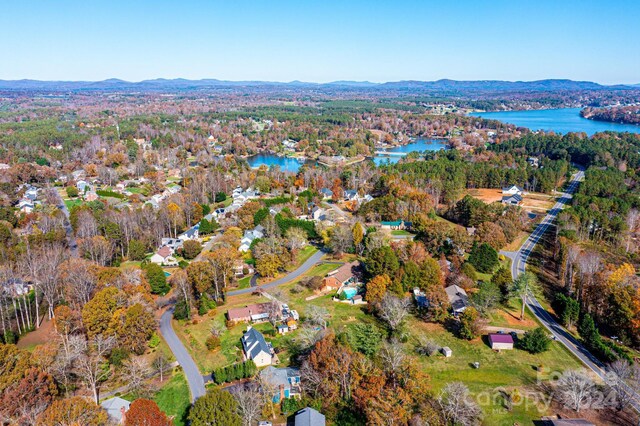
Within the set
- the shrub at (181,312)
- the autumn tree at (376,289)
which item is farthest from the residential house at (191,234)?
the autumn tree at (376,289)

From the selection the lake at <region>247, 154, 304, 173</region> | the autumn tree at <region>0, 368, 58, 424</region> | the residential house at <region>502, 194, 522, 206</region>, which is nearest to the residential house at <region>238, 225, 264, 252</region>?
the autumn tree at <region>0, 368, 58, 424</region>

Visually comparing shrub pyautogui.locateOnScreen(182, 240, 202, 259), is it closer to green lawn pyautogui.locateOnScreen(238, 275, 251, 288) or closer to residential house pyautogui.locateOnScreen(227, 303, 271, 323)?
green lawn pyautogui.locateOnScreen(238, 275, 251, 288)

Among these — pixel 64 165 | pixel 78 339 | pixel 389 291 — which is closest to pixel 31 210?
pixel 64 165

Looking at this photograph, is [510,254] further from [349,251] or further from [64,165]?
[64,165]

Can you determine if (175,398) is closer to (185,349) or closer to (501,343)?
(185,349)

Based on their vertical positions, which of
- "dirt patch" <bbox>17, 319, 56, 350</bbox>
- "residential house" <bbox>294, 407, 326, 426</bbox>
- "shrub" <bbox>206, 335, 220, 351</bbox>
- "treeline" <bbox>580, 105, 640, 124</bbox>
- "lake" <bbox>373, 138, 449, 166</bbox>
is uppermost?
"treeline" <bbox>580, 105, 640, 124</bbox>

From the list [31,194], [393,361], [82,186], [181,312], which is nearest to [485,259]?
[393,361]

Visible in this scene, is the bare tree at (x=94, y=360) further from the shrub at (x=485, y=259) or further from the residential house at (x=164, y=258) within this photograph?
the shrub at (x=485, y=259)

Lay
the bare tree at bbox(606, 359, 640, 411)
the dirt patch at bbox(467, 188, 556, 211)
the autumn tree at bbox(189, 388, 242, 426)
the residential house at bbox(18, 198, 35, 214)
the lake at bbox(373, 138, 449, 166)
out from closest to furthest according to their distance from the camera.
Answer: the autumn tree at bbox(189, 388, 242, 426) < the bare tree at bbox(606, 359, 640, 411) < the residential house at bbox(18, 198, 35, 214) < the dirt patch at bbox(467, 188, 556, 211) < the lake at bbox(373, 138, 449, 166)
